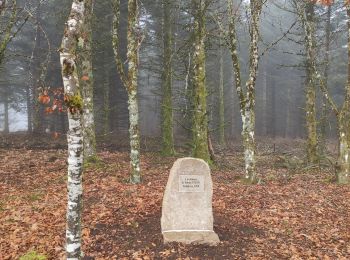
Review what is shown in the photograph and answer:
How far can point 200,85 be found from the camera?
1584 cm

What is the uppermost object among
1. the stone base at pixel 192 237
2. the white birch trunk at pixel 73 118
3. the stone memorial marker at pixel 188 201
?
the white birch trunk at pixel 73 118

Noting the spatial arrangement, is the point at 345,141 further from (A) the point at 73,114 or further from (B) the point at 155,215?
(A) the point at 73,114

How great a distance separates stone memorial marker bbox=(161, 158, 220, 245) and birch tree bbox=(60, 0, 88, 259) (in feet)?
10.3

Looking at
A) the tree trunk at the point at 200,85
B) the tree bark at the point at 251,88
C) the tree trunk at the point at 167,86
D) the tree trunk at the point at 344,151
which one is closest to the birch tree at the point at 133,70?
the tree trunk at the point at 200,85

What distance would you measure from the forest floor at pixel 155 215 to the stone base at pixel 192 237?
5.5 inches

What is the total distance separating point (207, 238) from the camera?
880cm

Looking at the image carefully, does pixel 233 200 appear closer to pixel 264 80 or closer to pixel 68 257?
pixel 68 257

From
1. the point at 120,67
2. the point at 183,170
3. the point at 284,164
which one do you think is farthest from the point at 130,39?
the point at 284,164

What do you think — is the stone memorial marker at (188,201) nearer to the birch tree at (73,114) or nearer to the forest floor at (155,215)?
the forest floor at (155,215)

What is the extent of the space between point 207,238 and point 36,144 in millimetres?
17546

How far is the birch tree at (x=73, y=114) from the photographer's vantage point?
19.7 feet

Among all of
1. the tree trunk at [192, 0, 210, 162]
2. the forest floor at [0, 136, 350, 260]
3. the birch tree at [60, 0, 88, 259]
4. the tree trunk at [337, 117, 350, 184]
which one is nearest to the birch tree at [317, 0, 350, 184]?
the tree trunk at [337, 117, 350, 184]

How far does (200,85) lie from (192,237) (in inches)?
329

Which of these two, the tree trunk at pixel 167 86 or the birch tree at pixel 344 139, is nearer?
the birch tree at pixel 344 139
